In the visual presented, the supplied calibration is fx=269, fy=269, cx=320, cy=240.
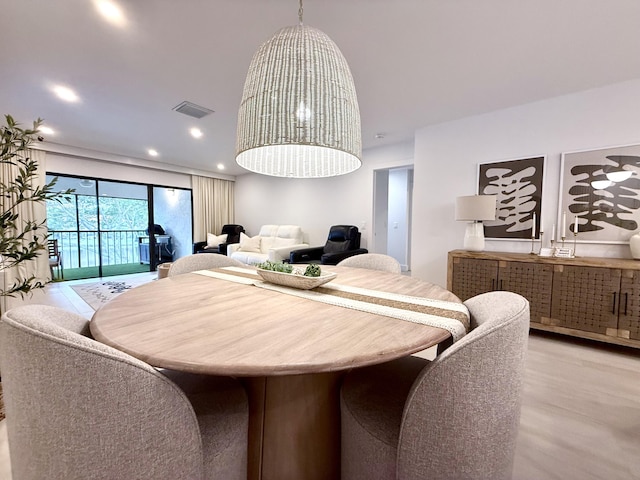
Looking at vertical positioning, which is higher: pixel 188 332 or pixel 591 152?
pixel 591 152

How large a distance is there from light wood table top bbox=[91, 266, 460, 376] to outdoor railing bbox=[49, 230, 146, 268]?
225 inches

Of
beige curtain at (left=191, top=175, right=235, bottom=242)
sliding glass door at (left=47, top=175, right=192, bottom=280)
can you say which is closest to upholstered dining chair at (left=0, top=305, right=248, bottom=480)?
sliding glass door at (left=47, top=175, right=192, bottom=280)

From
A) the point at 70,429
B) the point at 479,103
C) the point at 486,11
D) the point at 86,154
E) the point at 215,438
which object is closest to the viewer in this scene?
the point at 70,429

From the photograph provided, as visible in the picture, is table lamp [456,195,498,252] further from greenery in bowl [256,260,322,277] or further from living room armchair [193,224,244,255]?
living room armchair [193,224,244,255]

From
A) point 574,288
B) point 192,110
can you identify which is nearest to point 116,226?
point 192,110

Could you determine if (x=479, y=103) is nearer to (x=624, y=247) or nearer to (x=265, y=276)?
(x=624, y=247)

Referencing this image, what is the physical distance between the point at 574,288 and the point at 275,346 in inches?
113

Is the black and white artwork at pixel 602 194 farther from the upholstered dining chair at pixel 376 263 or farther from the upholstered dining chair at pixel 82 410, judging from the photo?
the upholstered dining chair at pixel 82 410

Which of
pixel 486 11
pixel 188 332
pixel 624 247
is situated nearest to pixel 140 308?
pixel 188 332

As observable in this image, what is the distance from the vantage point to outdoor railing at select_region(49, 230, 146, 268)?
5.36 meters

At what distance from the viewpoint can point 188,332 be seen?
30.2 inches

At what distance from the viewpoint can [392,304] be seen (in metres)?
1.05

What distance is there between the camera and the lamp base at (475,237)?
295cm

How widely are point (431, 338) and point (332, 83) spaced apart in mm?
965
